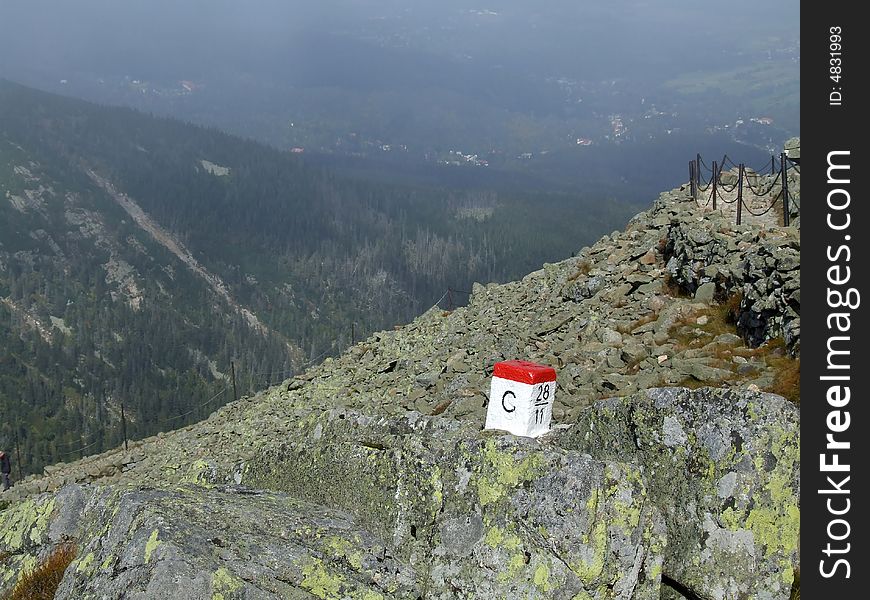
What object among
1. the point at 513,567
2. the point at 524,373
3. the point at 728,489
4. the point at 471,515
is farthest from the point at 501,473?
the point at 524,373

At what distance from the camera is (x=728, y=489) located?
542 inches

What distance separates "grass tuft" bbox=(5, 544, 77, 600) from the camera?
14.4m

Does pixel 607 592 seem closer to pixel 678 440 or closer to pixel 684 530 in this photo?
pixel 684 530

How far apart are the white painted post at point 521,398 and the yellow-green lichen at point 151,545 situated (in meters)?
7.56

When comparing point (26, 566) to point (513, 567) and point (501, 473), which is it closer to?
point (501, 473)

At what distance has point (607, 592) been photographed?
13.1m

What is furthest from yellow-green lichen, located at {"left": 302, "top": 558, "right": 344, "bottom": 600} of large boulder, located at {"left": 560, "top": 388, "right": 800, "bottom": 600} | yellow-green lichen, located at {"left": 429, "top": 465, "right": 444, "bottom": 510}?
large boulder, located at {"left": 560, "top": 388, "right": 800, "bottom": 600}

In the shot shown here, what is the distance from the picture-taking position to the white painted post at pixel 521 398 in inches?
693

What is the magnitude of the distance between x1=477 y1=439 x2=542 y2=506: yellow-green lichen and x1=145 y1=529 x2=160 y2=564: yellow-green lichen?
5.01m

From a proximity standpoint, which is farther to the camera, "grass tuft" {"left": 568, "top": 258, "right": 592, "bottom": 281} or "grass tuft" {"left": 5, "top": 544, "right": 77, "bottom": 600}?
"grass tuft" {"left": 568, "top": 258, "right": 592, "bottom": 281}

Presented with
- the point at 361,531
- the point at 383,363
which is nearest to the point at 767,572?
the point at 361,531

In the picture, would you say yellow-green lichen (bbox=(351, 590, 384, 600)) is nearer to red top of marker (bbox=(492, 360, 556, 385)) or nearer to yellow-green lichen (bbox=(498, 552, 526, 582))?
yellow-green lichen (bbox=(498, 552, 526, 582))

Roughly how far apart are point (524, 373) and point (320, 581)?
6506 millimetres
